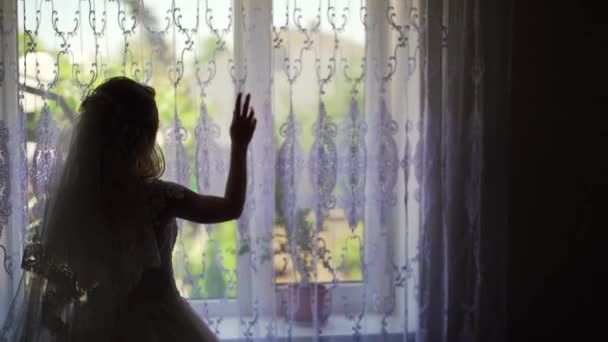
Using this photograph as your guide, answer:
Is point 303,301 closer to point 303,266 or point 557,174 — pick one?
point 303,266

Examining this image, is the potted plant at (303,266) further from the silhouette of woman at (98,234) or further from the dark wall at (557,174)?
→ the dark wall at (557,174)

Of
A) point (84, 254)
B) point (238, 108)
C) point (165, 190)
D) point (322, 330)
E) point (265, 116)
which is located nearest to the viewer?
point (84, 254)

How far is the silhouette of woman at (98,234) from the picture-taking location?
1195mm

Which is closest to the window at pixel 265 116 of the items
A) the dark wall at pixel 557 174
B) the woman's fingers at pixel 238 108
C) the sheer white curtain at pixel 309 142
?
the sheer white curtain at pixel 309 142

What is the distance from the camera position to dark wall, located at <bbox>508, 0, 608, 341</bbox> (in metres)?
1.86

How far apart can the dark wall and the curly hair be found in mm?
1227

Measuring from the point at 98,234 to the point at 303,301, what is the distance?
78 centimetres

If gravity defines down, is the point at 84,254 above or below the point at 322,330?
above

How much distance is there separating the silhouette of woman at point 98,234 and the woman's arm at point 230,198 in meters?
0.07

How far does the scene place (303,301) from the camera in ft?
5.82

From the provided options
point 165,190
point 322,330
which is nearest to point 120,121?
point 165,190

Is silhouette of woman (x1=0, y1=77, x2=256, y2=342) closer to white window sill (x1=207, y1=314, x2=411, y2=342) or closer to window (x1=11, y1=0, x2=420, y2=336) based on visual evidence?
window (x1=11, y1=0, x2=420, y2=336)

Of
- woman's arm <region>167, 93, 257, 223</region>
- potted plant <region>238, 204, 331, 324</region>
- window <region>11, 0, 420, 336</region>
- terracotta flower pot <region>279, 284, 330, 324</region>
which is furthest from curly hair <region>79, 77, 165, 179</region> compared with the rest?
terracotta flower pot <region>279, 284, 330, 324</region>

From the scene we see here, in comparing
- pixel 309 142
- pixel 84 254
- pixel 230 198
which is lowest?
pixel 84 254
